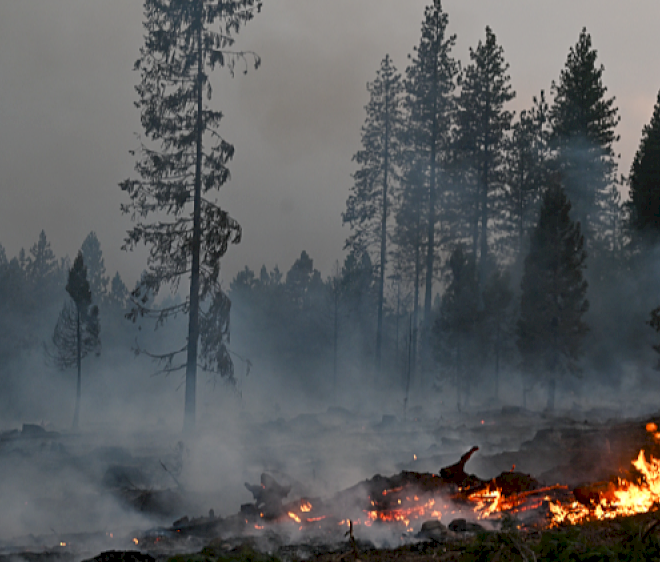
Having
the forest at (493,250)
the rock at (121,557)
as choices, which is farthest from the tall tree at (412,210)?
the rock at (121,557)

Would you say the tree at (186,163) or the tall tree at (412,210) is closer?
the tree at (186,163)

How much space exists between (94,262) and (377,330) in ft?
177

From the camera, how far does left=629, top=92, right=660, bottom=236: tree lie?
33156 mm

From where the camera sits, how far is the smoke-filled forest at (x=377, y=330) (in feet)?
46.5

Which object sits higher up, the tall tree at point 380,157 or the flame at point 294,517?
the tall tree at point 380,157

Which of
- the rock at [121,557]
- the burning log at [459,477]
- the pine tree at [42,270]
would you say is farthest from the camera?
the pine tree at [42,270]

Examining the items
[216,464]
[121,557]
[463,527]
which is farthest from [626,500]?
[216,464]

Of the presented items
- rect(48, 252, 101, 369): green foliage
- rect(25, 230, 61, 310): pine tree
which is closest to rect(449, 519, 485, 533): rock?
rect(48, 252, 101, 369): green foliage

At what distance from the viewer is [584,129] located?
119 feet

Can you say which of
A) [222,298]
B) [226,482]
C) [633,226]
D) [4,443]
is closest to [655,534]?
[226,482]

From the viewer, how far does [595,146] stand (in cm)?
3622

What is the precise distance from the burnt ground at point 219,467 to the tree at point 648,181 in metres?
18.5

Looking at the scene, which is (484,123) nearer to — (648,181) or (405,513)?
(648,181)

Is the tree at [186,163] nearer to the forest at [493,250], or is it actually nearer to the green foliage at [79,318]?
the forest at [493,250]
